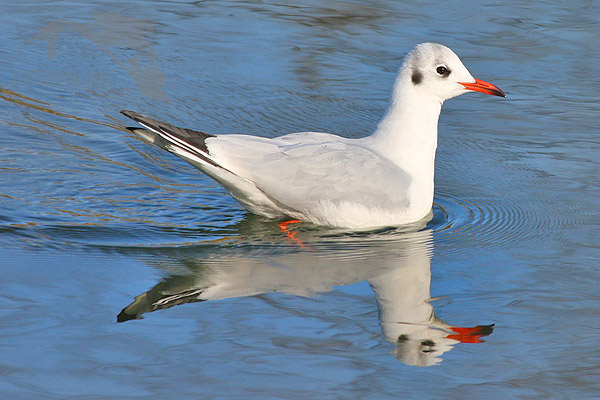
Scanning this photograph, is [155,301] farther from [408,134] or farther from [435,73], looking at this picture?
[435,73]

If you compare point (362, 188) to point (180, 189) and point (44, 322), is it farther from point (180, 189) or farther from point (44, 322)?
point (44, 322)

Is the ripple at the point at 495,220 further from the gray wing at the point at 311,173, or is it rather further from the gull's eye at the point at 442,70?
the gull's eye at the point at 442,70

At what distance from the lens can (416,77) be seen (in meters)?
5.91

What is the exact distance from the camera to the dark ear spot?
590cm

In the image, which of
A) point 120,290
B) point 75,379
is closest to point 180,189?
point 120,290

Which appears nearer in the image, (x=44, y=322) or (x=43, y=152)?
(x=44, y=322)

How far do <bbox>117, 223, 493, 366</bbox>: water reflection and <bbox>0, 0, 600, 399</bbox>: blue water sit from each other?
0.02m

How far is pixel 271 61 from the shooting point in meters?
8.48

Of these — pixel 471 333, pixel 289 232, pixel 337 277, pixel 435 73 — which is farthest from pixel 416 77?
pixel 471 333

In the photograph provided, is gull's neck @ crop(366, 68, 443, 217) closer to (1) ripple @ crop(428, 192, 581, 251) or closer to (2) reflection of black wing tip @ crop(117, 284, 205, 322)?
(1) ripple @ crop(428, 192, 581, 251)

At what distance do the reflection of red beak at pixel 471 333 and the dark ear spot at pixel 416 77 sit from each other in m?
2.01

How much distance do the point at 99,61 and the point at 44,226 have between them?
3117 millimetres

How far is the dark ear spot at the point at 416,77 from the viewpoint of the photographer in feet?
19.4

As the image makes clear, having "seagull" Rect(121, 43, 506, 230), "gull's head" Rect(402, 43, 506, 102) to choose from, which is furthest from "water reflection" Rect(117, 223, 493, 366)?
"gull's head" Rect(402, 43, 506, 102)
